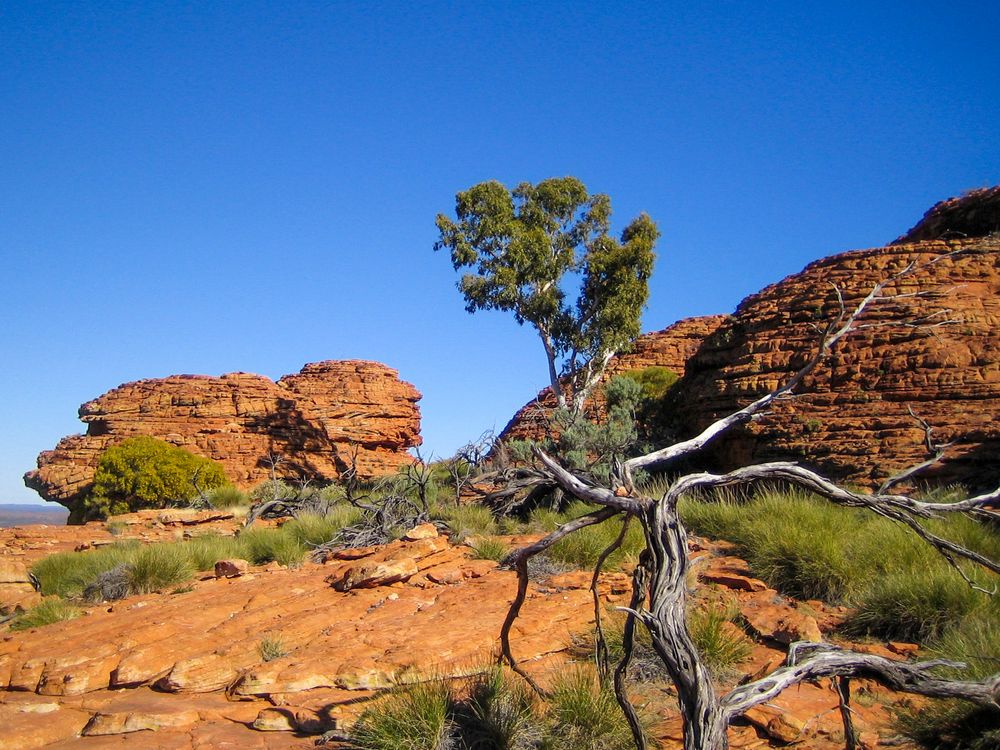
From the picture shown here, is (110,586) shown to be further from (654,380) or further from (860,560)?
(654,380)

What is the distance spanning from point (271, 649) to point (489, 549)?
3.49m

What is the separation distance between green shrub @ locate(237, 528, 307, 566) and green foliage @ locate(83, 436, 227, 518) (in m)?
15.4

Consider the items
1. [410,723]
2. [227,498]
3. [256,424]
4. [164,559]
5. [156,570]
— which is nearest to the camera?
[410,723]

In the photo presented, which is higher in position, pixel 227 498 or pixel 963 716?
pixel 227 498

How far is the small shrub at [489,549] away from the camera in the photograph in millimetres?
9797

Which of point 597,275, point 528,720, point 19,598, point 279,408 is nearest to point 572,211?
point 597,275

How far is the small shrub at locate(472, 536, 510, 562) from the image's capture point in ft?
32.1

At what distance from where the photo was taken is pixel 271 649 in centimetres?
705

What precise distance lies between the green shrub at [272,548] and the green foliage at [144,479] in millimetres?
15414

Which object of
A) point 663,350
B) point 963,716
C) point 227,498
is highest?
point 663,350

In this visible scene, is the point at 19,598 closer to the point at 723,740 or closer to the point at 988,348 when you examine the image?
the point at 723,740

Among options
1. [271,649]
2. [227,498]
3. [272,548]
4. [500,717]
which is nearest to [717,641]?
[500,717]

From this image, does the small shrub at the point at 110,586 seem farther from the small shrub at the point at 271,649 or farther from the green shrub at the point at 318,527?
the small shrub at the point at 271,649

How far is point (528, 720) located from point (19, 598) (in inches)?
374
